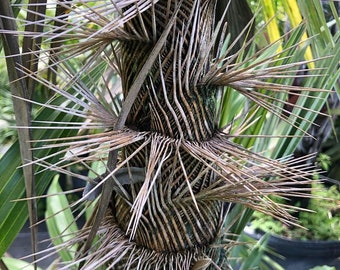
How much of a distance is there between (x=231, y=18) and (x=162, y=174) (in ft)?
0.83

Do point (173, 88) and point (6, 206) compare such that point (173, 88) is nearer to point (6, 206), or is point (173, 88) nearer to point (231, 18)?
point (231, 18)

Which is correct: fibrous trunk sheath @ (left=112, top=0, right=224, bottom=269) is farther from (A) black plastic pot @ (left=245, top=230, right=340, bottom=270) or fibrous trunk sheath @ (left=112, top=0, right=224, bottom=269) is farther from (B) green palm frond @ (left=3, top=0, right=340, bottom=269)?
(A) black plastic pot @ (left=245, top=230, right=340, bottom=270)

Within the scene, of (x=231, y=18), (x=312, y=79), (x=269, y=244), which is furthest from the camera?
(x=269, y=244)

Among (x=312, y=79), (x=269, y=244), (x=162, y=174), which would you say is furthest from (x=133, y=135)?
(x=269, y=244)

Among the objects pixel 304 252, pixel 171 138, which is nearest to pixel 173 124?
pixel 171 138

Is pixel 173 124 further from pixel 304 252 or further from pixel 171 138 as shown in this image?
pixel 304 252

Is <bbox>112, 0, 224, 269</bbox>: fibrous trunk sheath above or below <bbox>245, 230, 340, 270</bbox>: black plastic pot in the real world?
above

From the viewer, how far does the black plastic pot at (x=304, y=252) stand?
57.2 inches

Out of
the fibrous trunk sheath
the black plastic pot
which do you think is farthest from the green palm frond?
the black plastic pot

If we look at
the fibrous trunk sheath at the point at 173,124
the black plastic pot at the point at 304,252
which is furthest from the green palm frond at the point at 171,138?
the black plastic pot at the point at 304,252

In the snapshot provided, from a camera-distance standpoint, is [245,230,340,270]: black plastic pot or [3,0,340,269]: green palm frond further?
[245,230,340,270]: black plastic pot

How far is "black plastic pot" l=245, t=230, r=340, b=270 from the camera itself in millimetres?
1454

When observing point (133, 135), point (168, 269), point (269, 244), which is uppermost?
point (133, 135)

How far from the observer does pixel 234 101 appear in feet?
2.98
